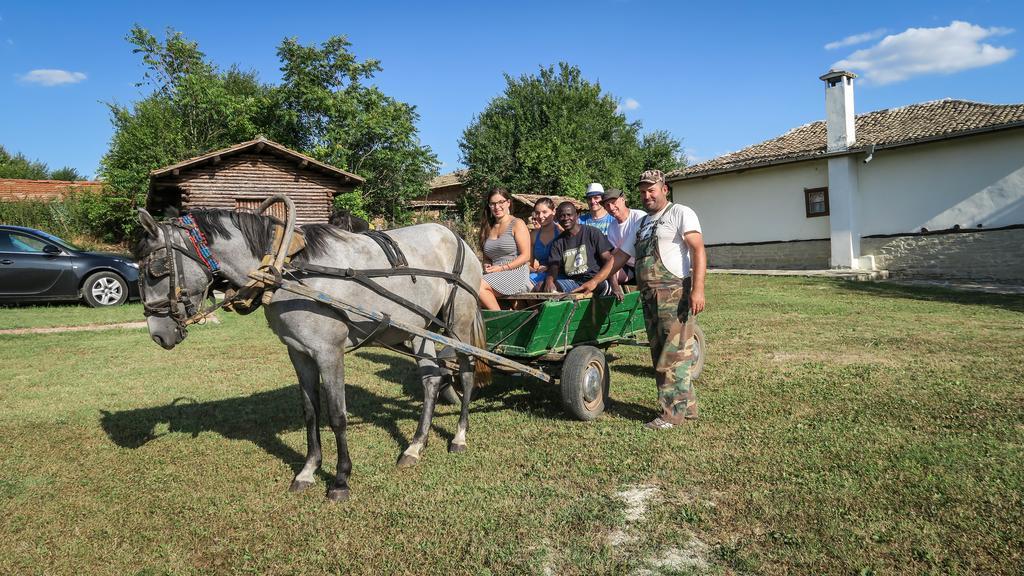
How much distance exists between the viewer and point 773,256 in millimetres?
21094

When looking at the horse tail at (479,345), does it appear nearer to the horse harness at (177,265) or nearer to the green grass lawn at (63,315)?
the horse harness at (177,265)

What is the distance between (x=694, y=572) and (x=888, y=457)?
2.00 meters

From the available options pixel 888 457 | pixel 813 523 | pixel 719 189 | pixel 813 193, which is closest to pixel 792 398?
pixel 888 457

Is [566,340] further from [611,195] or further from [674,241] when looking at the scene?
[611,195]

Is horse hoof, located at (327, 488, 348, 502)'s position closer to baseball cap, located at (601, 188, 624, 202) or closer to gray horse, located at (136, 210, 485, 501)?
gray horse, located at (136, 210, 485, 501)

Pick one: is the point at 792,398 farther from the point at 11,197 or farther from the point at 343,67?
the point at 11,197

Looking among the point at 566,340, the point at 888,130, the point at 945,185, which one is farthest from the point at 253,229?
the point at 888,130

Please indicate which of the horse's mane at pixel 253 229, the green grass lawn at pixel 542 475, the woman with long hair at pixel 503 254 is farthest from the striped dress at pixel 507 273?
the horse's mane at pixel 253 229

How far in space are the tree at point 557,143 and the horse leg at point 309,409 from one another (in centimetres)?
2434

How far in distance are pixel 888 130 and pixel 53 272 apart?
2187 cm

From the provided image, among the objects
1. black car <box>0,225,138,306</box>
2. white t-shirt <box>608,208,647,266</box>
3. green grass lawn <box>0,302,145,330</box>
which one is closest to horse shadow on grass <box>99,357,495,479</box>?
white t-shirt <box>608,208,647,266</box>

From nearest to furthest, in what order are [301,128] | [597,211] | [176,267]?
[176,267], [597,211], [301,128]

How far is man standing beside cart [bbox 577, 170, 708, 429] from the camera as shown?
4883mm

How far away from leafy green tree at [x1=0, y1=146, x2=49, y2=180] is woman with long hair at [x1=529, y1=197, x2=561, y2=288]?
46573 millimetres
